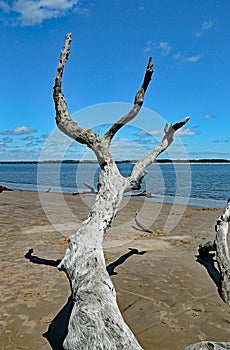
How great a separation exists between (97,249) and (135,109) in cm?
291

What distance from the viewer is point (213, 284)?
6133 millimetres

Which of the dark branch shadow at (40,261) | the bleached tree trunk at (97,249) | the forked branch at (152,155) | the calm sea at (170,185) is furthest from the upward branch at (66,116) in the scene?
the calm sea at (170,185)

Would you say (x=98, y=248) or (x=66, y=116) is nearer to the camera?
(x=98, y=248)

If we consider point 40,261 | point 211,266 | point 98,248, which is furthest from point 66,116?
point 211,266

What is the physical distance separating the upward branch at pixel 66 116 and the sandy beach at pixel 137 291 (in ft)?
8.87

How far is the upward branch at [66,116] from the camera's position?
236 inches

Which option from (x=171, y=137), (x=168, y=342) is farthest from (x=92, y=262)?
(x=171, y=137)

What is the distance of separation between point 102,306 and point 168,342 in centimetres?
129

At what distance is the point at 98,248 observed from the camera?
4434 millimetres

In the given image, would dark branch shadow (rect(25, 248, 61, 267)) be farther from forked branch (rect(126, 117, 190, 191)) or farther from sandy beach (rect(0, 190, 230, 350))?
forked branch (rect(126, 117, 190, 191))

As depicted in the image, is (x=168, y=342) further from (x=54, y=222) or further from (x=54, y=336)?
(x=54, y=222)

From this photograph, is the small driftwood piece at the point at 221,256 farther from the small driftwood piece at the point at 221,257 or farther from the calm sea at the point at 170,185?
the calm sea at the point at 170,185

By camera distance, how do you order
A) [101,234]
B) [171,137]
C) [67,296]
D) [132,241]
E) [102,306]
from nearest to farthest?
1. [102,306]
2. [101,234]
3. [67,296]
4. [171,137]
5. [132,241]

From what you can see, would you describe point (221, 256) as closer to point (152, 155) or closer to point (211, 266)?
point (211, 266)
